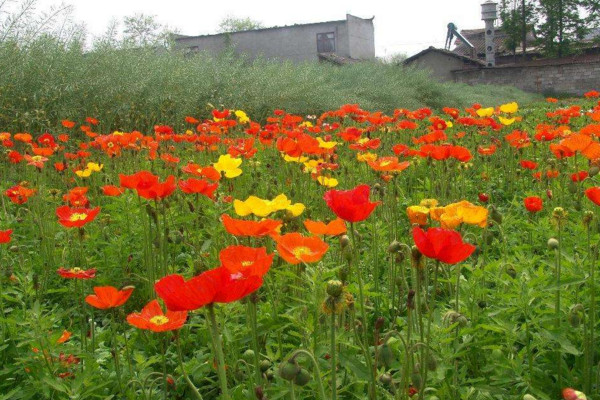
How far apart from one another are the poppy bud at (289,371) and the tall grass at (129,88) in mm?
4493

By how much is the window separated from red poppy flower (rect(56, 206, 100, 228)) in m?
29.8

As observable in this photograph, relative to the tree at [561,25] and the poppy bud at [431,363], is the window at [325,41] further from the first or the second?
the poppy bud at [431,363]

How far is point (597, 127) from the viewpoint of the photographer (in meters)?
2.52

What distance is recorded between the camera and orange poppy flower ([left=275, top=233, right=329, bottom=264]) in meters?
1.22

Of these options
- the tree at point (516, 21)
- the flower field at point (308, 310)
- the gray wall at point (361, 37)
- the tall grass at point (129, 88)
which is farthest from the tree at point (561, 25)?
the flower field at point (308, 310)

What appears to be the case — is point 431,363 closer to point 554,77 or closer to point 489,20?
point 554,77

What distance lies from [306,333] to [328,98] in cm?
991

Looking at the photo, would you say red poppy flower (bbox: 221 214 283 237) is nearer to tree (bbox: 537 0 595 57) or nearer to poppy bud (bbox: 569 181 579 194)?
poppy bud (bbox: 569 181 579 194)

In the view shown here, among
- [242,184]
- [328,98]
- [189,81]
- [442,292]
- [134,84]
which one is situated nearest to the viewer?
[442,292]

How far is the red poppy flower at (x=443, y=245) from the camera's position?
108cm

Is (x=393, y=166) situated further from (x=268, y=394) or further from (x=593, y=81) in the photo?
(x=593, y=81)

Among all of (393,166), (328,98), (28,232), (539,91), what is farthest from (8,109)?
(539,91)

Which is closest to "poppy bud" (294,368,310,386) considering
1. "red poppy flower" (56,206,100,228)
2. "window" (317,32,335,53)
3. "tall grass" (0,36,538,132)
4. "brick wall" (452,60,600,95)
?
"red poppy flower" (56,206,100,228)

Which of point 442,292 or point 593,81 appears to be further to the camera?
point 593,81
